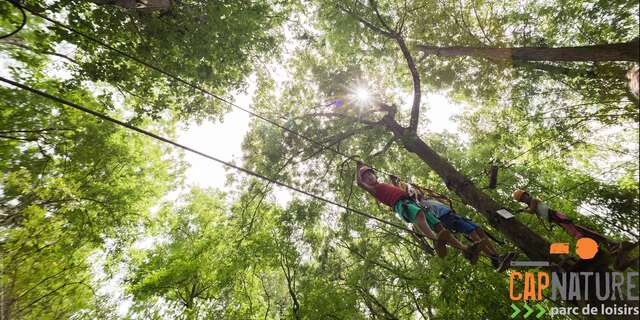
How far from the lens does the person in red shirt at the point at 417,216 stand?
4.30 meters

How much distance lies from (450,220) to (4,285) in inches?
333

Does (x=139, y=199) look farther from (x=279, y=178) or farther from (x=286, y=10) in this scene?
(x=286, y=10)

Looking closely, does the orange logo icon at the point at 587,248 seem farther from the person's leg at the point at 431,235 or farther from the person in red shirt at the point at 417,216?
the person's leg at the point at 431,235

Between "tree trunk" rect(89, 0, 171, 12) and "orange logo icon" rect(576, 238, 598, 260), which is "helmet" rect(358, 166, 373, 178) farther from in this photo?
"tree trunk" rect(89, 0, 171, 12)

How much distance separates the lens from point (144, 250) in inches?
601

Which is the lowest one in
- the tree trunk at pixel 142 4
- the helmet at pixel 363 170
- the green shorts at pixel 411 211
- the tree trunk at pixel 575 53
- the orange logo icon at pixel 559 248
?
the green shorts at pixel 411 211

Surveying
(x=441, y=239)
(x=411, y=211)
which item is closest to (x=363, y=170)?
(x=411, y=211)

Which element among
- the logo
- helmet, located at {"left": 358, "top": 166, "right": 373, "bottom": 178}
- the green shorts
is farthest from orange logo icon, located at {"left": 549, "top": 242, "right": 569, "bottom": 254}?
helmet, located at {"left": 358, "top": 166, "right": 373, "bottom": 178}

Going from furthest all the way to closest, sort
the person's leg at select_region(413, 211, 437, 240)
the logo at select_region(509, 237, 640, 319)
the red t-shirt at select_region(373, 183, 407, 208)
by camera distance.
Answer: the red t-shirt at select_region(373, 183, 407, 208), the person's leg at select_region(413, 211, 437, 240), the logo at select_region(509, 237, 640, 319)

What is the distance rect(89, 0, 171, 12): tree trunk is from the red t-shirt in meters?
7.12

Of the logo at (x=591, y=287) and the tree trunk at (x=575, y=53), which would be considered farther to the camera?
the tree trunk at (x=575, y=53)

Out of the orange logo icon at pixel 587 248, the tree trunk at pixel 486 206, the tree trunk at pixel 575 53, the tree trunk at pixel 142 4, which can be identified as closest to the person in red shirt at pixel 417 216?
the tree trunk at pixel 486 206

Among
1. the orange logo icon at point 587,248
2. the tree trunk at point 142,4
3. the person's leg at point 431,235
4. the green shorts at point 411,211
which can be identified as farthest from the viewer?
the tree trunk at point 142,4

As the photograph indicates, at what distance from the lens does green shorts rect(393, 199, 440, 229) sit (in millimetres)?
4695
